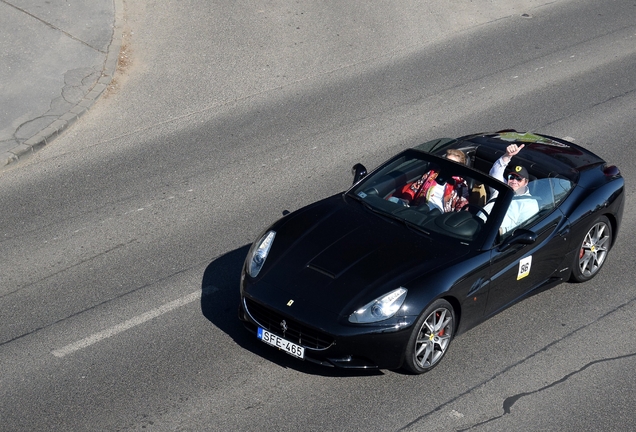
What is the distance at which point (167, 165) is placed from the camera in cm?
1064

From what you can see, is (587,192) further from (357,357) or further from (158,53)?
(158,53)

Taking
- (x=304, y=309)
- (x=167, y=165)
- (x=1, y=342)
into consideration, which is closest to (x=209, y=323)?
(x=304, y=309)

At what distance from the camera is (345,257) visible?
699cm

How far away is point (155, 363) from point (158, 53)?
26.4ft

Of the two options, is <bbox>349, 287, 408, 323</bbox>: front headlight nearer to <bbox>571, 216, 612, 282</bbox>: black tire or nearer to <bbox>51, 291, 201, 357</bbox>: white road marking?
<bbox>51, 291, 201, 357</bbox>: white road marking

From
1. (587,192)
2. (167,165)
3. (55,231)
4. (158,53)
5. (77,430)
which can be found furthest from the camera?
(158,53)

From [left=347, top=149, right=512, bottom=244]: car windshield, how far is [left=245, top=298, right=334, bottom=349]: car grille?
4.72ft

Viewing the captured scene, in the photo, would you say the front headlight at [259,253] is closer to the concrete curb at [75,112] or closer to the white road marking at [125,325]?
the white road marking at [125,325]

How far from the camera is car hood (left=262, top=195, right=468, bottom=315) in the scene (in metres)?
6.64

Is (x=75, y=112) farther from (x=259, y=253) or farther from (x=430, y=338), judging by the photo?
(x=430, y=338)

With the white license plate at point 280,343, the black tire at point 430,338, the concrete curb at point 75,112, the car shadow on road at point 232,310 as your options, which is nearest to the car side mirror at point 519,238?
the black tire at point 430,338

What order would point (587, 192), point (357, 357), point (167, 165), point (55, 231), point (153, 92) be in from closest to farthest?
1. point (357, 357)
2. point (587, 192)
3. point (55, 231)
4. point (167, 165)
5. point (153, 92)

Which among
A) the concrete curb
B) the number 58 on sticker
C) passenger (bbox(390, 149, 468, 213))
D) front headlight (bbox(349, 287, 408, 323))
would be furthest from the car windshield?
the concrete curb

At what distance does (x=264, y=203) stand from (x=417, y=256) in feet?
10.3
